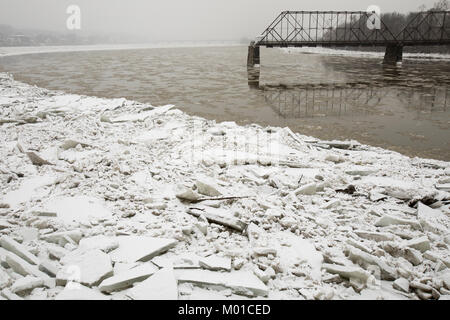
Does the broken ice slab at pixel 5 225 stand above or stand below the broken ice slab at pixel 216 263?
above

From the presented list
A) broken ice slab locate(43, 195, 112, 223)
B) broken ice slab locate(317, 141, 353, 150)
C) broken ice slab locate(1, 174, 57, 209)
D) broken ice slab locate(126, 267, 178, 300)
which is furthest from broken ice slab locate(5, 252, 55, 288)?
broken ice slab locate(317, 141, 353, 150)

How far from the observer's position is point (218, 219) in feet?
12.2

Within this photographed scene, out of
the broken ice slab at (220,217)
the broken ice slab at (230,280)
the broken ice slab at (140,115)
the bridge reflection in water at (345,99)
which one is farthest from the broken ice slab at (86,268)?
the bridge reflection in water at (345,99)

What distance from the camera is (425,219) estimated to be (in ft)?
12.1

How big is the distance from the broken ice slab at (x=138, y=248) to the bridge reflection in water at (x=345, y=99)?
7.42 metres

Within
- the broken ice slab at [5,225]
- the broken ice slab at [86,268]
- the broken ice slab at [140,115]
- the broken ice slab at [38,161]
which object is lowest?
the broken ice slab at [86,268]

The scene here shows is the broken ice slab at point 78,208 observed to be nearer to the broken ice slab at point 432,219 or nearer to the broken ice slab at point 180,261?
the broken ice slab at point 180,261

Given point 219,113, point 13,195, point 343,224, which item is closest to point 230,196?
point 343,224

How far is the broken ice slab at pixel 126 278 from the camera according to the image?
2.60 m

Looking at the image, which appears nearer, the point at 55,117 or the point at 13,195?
the point at 13,195

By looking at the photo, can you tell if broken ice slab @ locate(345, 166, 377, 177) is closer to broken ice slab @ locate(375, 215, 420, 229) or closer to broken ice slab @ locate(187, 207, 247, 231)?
broken ice slab @ locate(375, 215, 420, 229)

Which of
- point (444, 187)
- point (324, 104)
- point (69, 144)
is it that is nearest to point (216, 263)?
point (444, 187)
